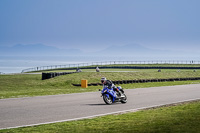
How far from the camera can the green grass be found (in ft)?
39.6

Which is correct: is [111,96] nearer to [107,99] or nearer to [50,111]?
[107,99]

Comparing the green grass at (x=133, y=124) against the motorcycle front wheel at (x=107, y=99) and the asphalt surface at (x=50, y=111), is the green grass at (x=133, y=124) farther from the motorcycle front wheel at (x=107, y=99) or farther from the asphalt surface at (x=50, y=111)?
the motorcycle front wheel at (x=107, y=99)

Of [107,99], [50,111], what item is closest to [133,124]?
[50,111]

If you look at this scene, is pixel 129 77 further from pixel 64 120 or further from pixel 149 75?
pixel 64 120

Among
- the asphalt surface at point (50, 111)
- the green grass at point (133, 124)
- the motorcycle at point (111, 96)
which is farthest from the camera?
the motorcycle at point (111, 96)

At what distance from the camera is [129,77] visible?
5222 cm

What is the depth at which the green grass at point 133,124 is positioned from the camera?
12065 mm

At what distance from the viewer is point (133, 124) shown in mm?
13258

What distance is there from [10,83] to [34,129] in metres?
32.8

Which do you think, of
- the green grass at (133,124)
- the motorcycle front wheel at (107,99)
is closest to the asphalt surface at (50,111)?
the motorcycle front wheel at (107,99)

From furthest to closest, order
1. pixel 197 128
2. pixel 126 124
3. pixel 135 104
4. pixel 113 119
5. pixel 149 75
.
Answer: pixel 149 75, pixel 135 104, pixel 113 119, pixel 126 124, pixel 197 128

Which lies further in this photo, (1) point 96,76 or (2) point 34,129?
(1) point 96,76

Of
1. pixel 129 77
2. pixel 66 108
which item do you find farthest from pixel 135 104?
pixel 129 77

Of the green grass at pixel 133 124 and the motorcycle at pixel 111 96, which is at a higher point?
the motorcycle at pixel 111 96
